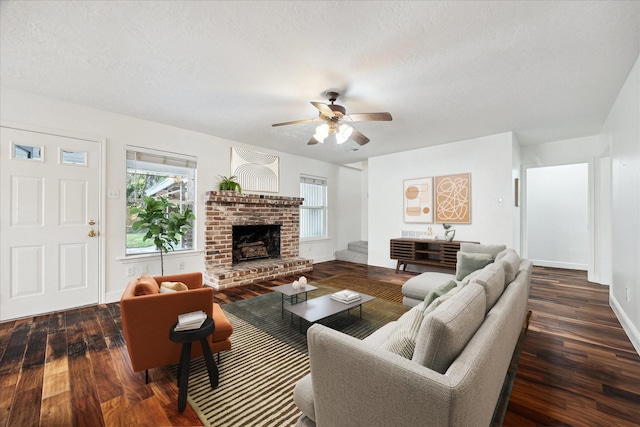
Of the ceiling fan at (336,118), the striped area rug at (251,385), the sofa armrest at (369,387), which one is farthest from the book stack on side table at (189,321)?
the ceiling fan at (336,118)

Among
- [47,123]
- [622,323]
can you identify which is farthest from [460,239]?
[47,123]

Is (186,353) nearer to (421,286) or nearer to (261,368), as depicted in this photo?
(261,368)

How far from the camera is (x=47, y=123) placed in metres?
3.15

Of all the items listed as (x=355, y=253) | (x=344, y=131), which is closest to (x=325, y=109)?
(x=344, y=131)

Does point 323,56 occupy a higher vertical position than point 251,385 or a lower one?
higher

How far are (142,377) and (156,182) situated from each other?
3062mm

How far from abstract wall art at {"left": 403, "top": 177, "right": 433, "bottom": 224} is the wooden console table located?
55 centimetres

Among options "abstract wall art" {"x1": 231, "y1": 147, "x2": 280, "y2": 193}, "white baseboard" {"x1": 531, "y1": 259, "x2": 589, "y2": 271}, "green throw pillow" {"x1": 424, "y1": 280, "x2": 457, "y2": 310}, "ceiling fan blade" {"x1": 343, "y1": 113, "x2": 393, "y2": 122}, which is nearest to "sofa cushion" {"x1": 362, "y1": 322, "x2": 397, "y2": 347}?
"green throw pillow" {"x1": 424, "y1": 280, "x2": 457, "y2": 310}

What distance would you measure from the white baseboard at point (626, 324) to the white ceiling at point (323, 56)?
2.44 metres

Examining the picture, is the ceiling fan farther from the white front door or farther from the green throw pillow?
the white front door

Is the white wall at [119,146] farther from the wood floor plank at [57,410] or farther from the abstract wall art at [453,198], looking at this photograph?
the abstract wall art at [453,198]

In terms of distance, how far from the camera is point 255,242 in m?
5.52

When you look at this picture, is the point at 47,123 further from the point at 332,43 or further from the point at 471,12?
the point at 471,12

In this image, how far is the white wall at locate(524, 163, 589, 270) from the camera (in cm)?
561
